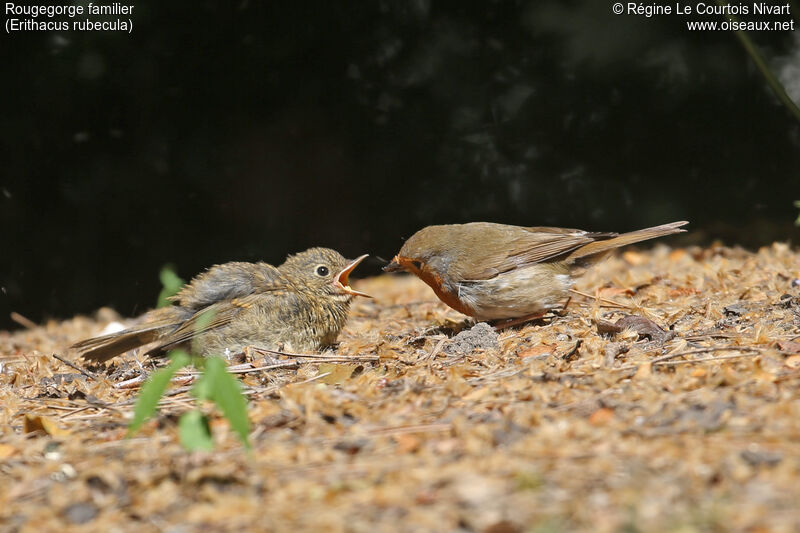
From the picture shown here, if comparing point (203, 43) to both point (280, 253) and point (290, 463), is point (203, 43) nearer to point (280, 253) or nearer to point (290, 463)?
point (280, 253)

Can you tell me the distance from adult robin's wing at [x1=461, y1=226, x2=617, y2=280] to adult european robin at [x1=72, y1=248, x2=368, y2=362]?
97 cm

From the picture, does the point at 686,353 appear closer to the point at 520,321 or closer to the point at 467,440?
the point at 467,440

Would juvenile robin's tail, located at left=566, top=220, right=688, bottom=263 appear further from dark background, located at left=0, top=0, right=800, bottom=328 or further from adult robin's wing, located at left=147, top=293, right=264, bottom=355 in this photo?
dark background, located at left=0, top=0, right=800, bottom=328

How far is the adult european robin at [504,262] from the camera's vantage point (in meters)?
5.29

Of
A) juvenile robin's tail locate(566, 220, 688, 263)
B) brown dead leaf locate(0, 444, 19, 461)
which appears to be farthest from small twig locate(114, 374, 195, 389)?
juvenile robin's tail locate(566, 220, 688, 263)

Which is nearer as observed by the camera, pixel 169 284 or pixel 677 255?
pixel 169 284

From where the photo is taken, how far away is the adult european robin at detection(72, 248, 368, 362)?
4.94 m

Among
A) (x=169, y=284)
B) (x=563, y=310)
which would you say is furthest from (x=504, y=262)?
(x=169, y=284)

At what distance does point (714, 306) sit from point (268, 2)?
5.27 m

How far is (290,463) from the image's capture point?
2752 millimetres

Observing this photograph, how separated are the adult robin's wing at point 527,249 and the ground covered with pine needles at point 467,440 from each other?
581 millimetres

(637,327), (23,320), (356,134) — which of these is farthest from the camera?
(356,134)

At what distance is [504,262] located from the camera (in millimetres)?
5410
